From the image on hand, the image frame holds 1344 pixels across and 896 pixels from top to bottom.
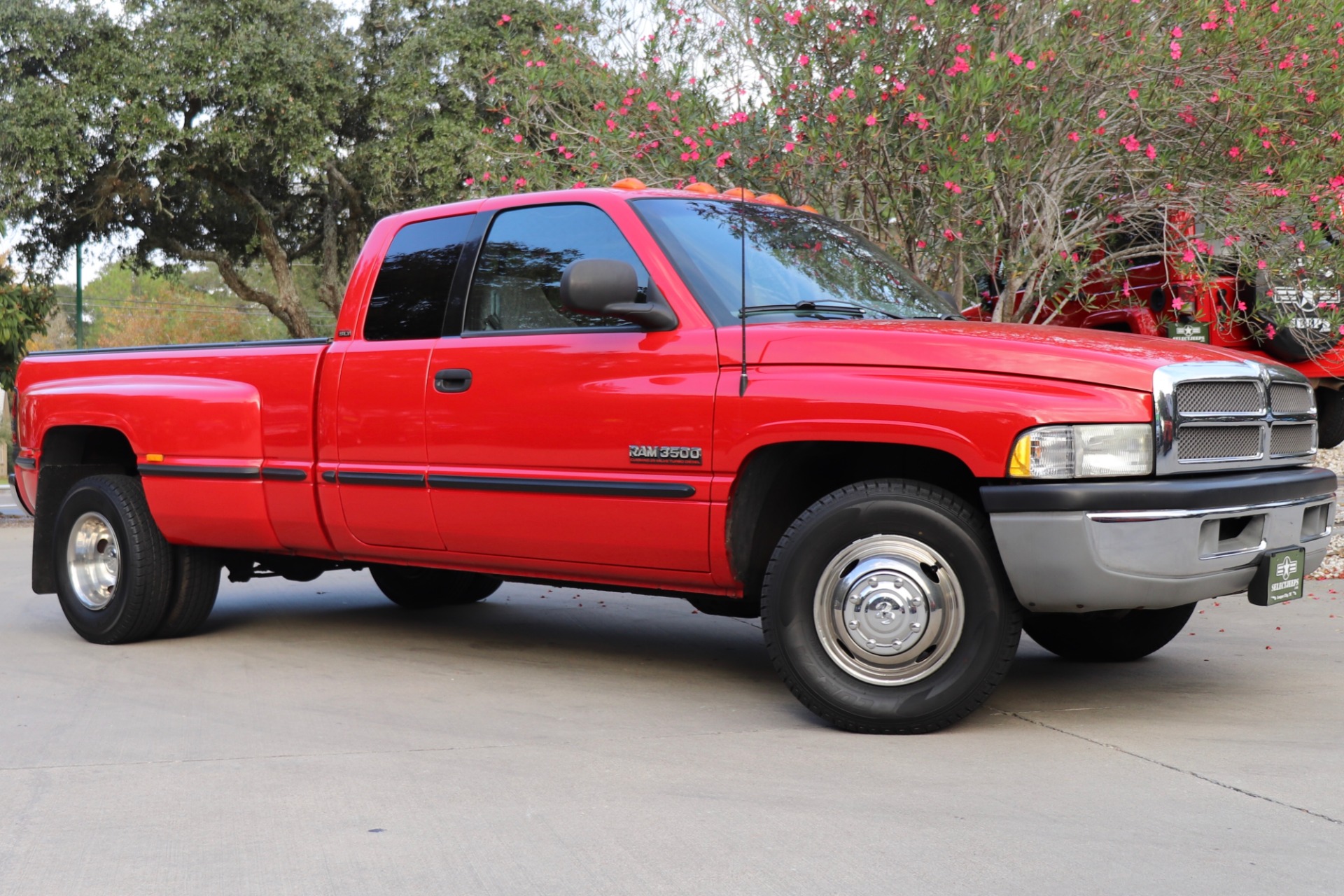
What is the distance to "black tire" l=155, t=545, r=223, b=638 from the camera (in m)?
6.91

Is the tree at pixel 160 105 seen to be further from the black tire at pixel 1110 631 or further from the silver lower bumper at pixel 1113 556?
the silver lower bumper at pixel 1113 556

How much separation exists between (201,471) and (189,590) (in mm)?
777

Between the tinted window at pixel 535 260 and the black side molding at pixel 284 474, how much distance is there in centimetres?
101

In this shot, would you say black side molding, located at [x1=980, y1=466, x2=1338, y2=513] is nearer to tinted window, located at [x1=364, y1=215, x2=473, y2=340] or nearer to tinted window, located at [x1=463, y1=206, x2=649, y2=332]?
tinted window, located at [x1=463, y1=206, x2=649, y2=332]

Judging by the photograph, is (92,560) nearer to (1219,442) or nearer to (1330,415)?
(1219,442)

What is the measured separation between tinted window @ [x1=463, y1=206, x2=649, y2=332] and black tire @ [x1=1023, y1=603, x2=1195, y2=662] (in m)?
2.28

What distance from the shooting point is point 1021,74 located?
7.62 metres

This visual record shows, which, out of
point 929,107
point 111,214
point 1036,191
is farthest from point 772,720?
point 111,214

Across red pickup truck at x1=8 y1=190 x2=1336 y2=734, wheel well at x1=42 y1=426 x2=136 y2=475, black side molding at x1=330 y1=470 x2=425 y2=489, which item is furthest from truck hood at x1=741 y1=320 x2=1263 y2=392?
wheel well at x1=42 y1=426 x2=136 y2=475

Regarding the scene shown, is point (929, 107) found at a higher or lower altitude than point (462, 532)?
higher

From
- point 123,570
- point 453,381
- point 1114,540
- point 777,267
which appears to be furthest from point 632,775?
point 123,570

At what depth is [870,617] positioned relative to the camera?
4.74 metres

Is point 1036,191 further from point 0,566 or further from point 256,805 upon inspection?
point 0,566

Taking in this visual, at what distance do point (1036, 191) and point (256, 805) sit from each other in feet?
19.8
